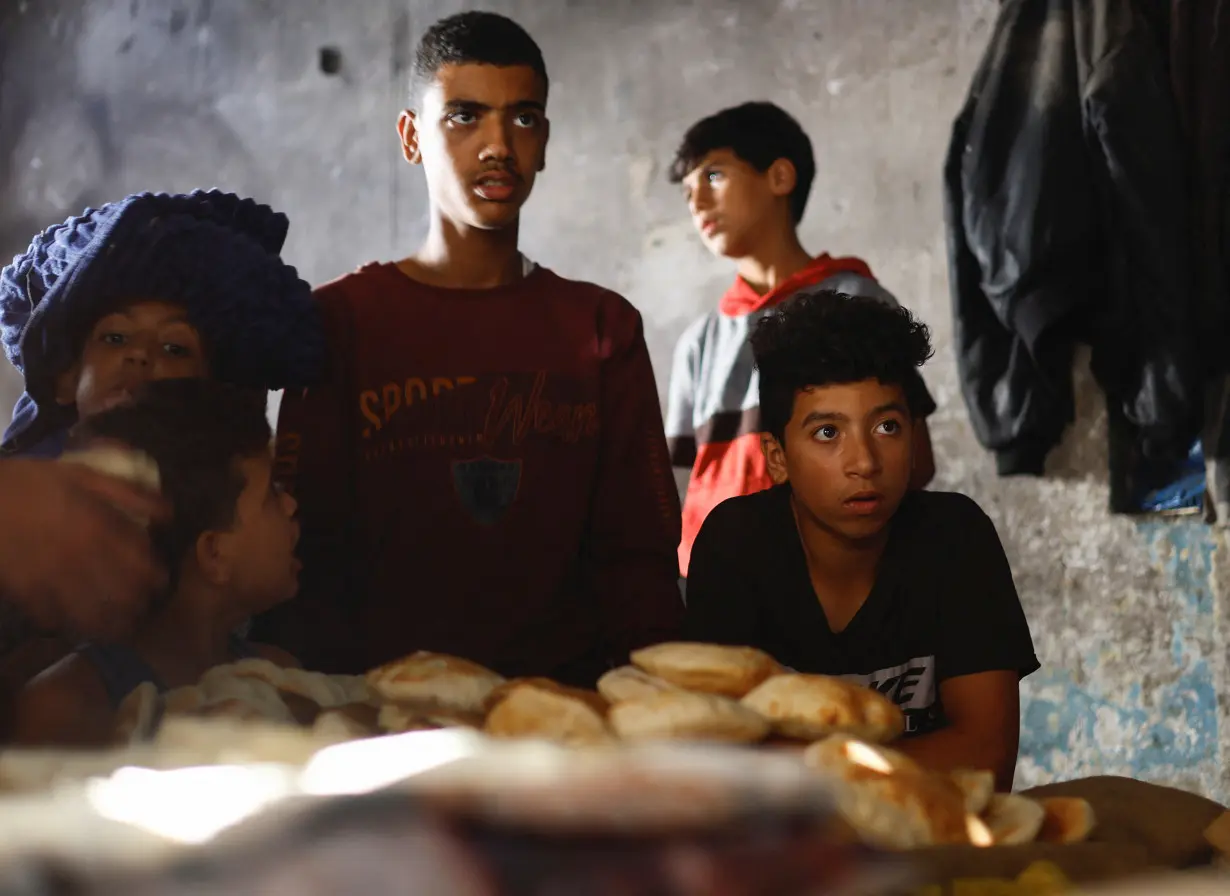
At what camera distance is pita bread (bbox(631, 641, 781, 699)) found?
66 centimetres

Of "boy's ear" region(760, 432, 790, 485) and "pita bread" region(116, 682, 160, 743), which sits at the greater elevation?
"boy's ear" region(760, 432, 790, 485)

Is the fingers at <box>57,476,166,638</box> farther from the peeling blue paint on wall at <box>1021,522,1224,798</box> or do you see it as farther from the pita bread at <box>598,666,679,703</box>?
the peeling blue paint on wall at <box>1021,522,1224,798</box>

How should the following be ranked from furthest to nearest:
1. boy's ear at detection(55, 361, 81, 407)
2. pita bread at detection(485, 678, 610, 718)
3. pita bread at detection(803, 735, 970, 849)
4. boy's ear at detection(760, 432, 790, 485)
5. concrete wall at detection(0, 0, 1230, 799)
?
concrete wall at detection(0, 0, 1230, 799)
boy's ear at detection(760, 432, 790, 485)
boy's ear at detection(55, 361, 81, 407)
pita bread at detection(485, 678, 610, 718)
pita bread at detection(803, 735, 970, 849)

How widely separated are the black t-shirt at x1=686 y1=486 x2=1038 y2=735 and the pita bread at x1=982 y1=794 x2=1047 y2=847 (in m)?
0.33

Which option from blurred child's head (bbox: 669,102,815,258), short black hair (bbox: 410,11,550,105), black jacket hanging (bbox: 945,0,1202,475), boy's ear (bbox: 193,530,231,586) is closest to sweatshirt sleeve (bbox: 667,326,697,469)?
blurred child's head (bbox: 669,102,815,258)

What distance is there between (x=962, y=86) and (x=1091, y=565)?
2.71 ft

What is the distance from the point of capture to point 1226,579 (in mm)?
1899

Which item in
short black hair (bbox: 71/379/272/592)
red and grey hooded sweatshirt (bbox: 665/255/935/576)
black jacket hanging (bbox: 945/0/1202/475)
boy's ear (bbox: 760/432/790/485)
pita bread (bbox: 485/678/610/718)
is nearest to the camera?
pita bread (bbox: 485/678/610/718)

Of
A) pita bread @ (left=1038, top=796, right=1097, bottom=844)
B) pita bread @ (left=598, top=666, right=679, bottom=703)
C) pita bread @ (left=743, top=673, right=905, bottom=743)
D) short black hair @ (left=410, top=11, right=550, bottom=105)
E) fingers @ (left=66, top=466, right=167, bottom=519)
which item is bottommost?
pita bread @ (left=1038, top=796, right=1097, bottom=844)

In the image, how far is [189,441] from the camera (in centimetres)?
78

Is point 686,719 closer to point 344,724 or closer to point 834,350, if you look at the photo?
point 344,724

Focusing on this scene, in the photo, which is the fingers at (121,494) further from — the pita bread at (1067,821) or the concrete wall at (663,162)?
the concrete wall at (663,162)

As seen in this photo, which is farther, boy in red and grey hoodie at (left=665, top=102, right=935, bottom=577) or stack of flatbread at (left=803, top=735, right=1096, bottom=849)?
boy in red and grey hoodie at (left=665, top=102, right=935, bottom=577)

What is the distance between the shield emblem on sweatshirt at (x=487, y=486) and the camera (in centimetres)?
114
